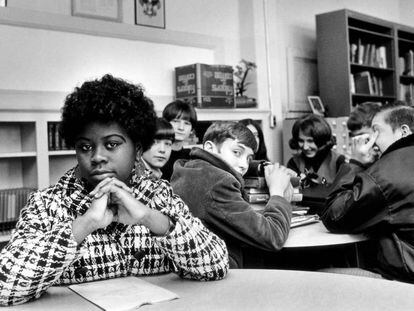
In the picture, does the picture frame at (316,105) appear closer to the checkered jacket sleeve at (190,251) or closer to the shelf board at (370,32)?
the shelf board at (370,32)

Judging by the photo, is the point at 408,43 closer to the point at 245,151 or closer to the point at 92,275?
the point at 245,151

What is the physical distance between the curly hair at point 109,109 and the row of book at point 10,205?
2.43 m

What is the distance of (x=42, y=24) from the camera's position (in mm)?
3967

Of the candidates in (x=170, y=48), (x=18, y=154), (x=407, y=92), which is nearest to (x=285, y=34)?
(x=170, y=48)

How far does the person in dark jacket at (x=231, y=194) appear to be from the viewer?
187 centimetres

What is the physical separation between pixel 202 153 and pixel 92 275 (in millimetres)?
852

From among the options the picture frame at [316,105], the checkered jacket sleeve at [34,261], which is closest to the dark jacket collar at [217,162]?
the checkered jacket sleeve at [34,261]

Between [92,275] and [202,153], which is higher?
[202,153]

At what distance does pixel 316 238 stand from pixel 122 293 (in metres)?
1.04

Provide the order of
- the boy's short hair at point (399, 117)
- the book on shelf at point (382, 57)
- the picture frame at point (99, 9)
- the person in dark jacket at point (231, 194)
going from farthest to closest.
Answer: the book on shelf at point (382, 57) → the picture frame at point (99, 9) → the boy's short hair at point (399, 117) → the person in dark jacket at point (231, 194)

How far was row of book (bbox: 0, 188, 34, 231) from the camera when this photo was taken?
3572 mm

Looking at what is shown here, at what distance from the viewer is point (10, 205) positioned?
3.60m

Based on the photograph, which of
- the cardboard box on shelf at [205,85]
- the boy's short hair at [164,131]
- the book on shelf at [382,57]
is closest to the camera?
the boy's short hair at [164,131]

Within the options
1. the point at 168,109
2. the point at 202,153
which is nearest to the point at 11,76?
the point at 168,109
